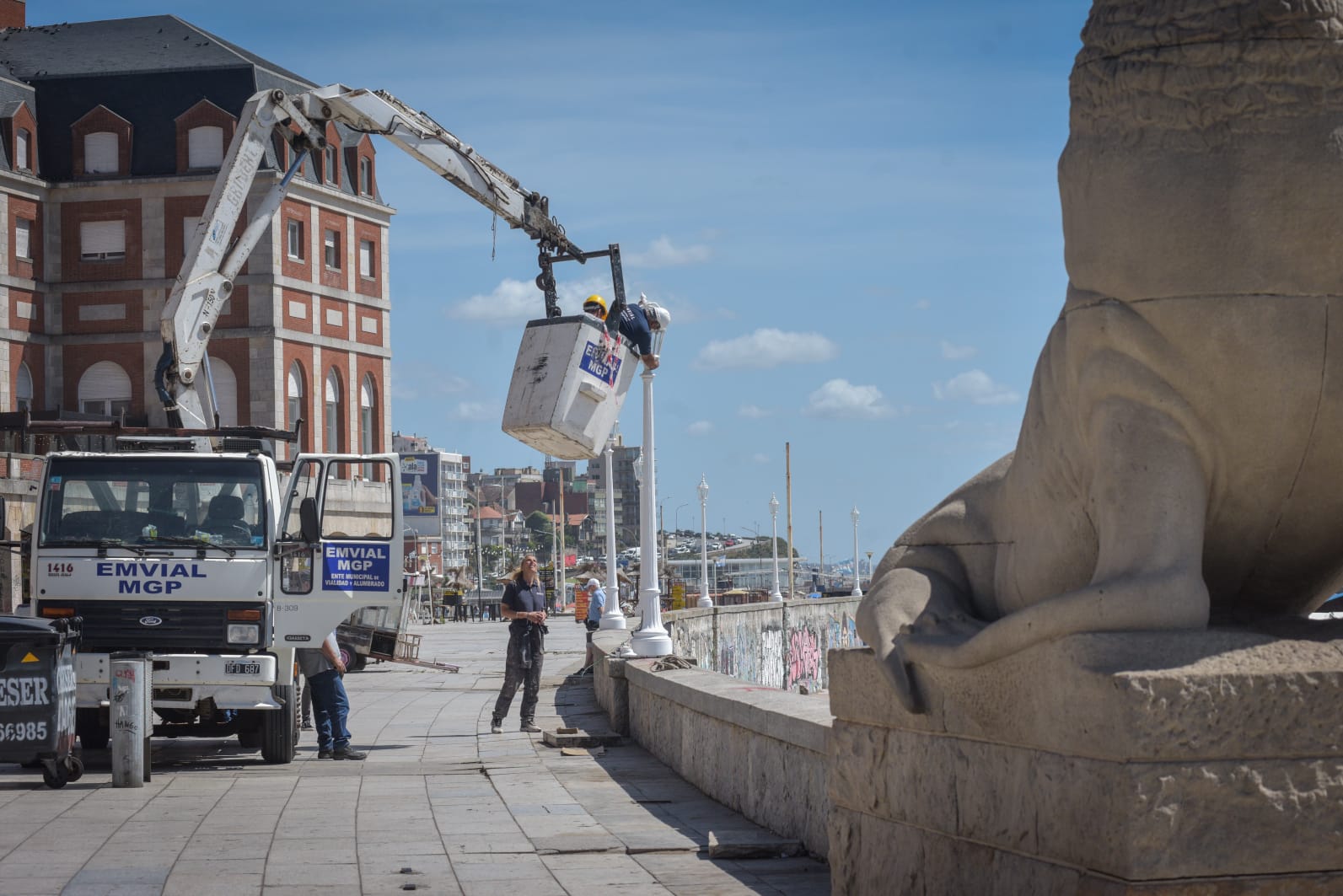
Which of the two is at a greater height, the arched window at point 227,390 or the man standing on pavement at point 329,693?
the arched window at point 227,390

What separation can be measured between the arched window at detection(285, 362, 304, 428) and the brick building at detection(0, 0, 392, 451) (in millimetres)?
70

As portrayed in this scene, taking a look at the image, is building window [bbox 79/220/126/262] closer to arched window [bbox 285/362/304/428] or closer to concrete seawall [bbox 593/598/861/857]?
arched window [bbox 285/362/304/428]

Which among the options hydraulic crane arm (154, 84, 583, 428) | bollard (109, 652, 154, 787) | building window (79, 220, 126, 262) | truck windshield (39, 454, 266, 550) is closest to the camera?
bollard (109, 652, 154, 787)

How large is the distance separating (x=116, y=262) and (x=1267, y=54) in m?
60.7

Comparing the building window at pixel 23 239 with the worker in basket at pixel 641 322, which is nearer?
the worker in basket at pixel 641 322

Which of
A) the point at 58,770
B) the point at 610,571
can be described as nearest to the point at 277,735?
the point at 58,770

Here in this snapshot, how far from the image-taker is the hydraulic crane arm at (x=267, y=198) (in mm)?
20359

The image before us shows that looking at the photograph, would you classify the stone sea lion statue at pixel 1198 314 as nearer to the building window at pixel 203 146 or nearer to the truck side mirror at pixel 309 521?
the truck side mirror at pixel 309 521

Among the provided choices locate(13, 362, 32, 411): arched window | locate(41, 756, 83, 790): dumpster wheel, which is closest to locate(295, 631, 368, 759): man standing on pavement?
locate(41, 756, 83, 790): dumpster wheel

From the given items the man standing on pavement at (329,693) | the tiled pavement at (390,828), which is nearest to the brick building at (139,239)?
the man standing on pavement at (329,693)

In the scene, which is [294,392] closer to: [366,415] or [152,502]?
[366,415]

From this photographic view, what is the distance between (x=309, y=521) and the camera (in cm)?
1498

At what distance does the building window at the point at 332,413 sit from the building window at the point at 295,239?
467 centimetres

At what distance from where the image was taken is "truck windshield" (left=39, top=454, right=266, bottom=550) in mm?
14812
